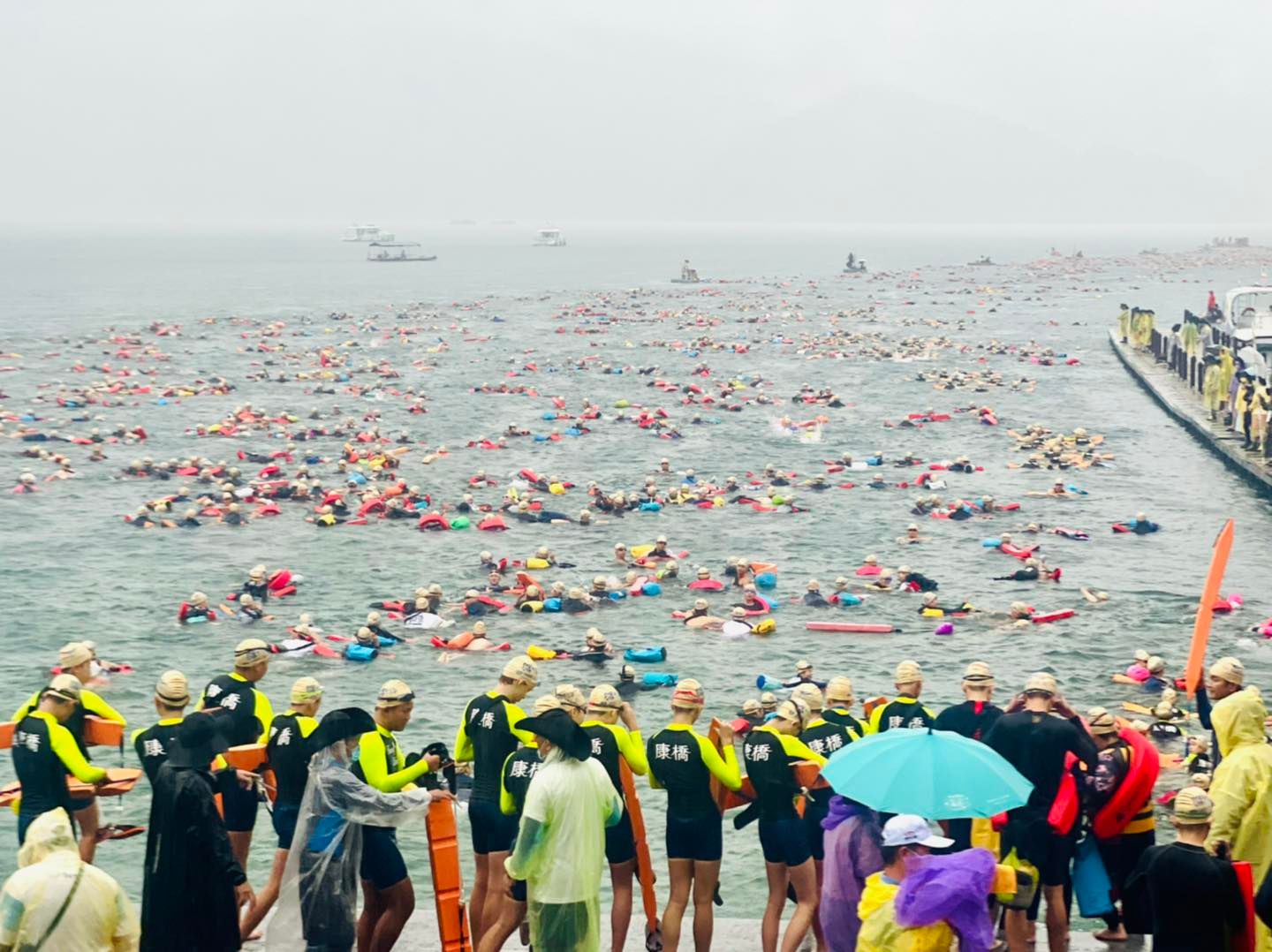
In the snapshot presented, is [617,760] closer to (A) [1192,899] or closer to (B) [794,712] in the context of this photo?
(B) [794,712]

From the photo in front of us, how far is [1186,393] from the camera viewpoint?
185 feet

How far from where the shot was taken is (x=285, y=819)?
1034 cm

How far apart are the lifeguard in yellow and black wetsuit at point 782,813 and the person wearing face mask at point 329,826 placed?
2.26 m

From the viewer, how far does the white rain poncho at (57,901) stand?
7.39 meters

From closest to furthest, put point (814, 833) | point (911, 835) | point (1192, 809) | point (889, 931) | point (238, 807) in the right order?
point (889, 931)
point (911, 835)
point (1192, 809)
point (814, 833)
point (238, 807)

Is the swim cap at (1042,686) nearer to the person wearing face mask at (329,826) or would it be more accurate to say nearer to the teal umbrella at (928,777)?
the teal umbrella at (928,777)

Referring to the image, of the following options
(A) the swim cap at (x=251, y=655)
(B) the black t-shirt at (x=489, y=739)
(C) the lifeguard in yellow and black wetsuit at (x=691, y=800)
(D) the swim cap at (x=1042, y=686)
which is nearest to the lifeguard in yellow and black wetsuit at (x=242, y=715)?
(A) the swim cap at (x=251, y=655)

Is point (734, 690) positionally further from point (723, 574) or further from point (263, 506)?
point (263, 506)

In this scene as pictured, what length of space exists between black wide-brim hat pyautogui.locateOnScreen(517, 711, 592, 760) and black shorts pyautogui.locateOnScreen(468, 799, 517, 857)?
164 cm

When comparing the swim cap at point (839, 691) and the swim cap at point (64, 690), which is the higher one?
the swim cap at point (64, 690)

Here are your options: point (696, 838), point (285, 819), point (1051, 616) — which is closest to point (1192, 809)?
point (696, 838)

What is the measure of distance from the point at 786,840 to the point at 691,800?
72 centimetres

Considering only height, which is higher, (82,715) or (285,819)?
(82,715)

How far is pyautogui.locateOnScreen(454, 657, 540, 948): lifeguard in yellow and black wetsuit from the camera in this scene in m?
10.7
